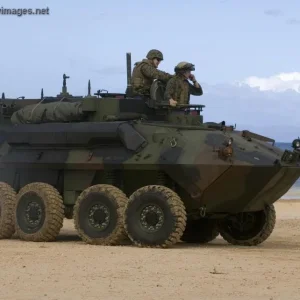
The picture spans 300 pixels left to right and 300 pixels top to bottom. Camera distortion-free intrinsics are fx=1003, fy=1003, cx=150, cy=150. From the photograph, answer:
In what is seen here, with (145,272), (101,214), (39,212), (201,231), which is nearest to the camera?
(145,272)

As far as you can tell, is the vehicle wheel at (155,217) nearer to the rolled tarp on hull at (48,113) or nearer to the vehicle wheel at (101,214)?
the vehicle wheel at (101,214)

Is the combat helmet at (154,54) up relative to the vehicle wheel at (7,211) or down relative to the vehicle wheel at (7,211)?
up

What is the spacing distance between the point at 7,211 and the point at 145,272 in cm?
621

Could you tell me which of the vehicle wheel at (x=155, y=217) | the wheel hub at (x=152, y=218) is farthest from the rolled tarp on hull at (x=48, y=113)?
the wheel hub at (x=152, y=218)

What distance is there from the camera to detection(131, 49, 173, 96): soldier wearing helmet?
1897cm

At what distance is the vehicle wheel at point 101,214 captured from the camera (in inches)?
671

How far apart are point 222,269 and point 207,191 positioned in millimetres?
3163

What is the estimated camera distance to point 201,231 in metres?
19.3

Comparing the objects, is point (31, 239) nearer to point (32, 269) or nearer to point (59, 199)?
point (59, 199)

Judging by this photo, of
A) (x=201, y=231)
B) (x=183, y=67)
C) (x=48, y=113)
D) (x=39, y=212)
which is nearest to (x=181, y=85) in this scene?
(x=183, y=67)

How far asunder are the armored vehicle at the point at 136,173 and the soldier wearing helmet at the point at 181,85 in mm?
215

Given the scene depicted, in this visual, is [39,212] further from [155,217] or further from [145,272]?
[145,272]

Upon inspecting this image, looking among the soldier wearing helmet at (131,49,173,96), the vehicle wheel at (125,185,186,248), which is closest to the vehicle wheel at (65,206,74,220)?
the vehicle wheel at (125,185,186,248)

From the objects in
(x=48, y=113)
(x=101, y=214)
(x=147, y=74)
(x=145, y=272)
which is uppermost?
(x=147, y=74)
